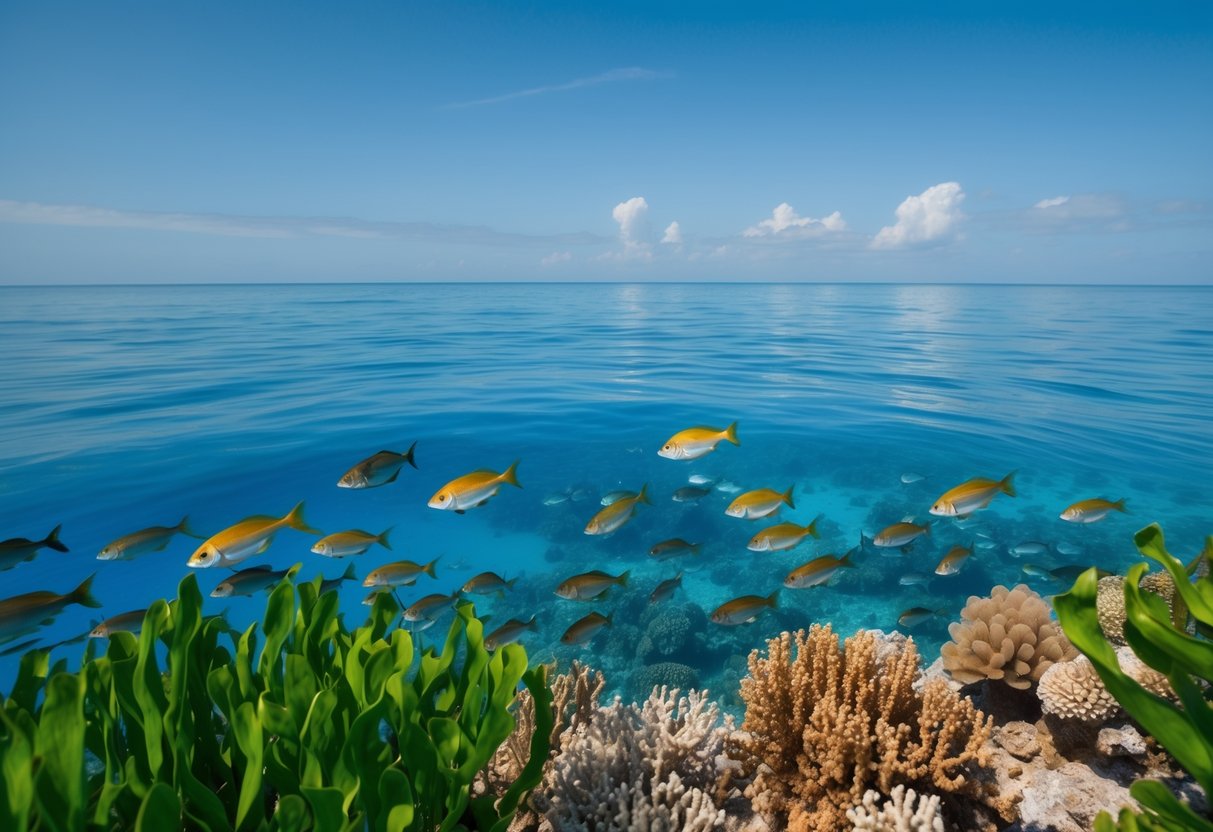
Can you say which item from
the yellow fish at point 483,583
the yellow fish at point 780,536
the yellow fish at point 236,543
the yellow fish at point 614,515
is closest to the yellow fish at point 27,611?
the yellow fish at point 236,543

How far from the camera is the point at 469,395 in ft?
62.8

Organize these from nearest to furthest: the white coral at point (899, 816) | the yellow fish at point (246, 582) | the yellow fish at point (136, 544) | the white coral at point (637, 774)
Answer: the white coral at point (899, 816) → the white coral at point (637, 774) → the yellow fish at point (246, 582) → the yellow fish at point (136, 544)

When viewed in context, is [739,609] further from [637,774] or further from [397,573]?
[397,573]

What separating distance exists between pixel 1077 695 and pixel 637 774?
2236mm

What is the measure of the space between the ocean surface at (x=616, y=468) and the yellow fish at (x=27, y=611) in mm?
6220

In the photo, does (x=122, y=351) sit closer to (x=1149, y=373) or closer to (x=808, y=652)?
(x=808, y=652)

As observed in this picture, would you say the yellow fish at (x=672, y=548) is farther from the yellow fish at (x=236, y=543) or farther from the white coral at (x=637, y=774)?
the yellow fish at (x=236, y=543)

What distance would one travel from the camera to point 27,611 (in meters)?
3.73

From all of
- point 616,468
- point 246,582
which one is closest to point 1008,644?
point 246,582

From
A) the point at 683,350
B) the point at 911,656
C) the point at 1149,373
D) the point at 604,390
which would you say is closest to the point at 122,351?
the point at 604,390

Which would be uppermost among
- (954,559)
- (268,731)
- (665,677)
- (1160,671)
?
(1160,671)

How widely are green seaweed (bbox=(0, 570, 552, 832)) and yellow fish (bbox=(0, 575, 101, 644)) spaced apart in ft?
7.27

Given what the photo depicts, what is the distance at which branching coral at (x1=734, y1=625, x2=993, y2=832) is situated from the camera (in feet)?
8.43

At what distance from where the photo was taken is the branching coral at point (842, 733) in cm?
257
